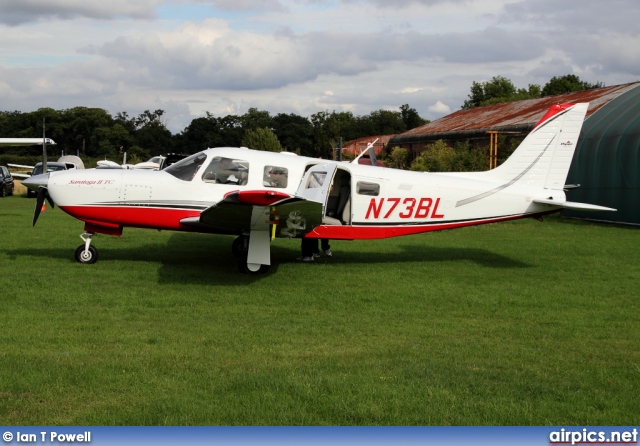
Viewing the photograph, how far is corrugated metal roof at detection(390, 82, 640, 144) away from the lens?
A: 103 ft

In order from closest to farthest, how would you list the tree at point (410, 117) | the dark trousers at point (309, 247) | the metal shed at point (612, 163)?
1. the dark trousers at point (309, 247)
2. the metal shed at point (612, 163)
3. the tree at point (410, 117)

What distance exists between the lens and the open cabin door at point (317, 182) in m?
11.2

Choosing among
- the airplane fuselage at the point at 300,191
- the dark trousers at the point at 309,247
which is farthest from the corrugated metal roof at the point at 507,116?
the dark trousers at the point at 309,247

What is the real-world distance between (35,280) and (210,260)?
325cm

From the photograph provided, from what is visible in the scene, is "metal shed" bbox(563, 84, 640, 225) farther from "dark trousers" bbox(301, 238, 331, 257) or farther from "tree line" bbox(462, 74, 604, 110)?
"tree line" bbox(462, 74, 604, 110)

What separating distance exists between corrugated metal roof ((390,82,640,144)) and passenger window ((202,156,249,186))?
21.0 m

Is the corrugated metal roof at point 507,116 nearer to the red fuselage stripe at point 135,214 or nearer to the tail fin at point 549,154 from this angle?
the tail fin at point 549,154

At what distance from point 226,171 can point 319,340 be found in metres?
5.05

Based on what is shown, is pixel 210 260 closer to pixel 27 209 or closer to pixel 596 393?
pixel 596 393

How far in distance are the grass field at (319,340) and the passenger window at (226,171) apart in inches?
59.0

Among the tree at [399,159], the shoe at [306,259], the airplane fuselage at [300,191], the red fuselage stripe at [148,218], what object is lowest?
the shoe at [306,259]

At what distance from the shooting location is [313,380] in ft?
18.5

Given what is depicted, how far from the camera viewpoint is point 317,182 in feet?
37.8

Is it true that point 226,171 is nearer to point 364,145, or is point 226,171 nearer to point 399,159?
point 399,159
